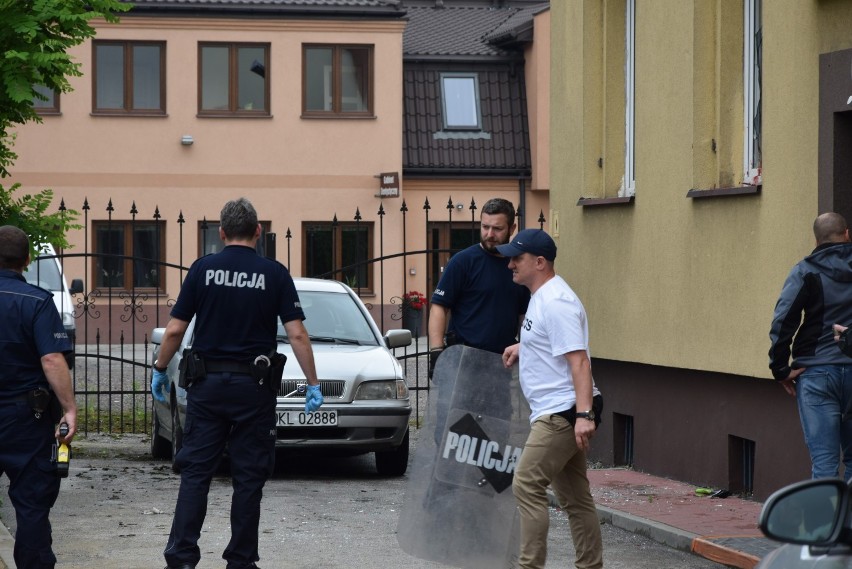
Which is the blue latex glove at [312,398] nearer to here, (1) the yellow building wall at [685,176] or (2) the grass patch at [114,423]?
(1) the yellow building wall at [685,176]

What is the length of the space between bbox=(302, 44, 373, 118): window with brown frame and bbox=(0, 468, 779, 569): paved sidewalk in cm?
2117

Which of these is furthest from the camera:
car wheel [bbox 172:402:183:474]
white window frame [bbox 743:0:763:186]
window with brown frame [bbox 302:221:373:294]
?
window with brown frame [bbox 302:221:373:294]

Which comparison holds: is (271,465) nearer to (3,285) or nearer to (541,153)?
(3,285)

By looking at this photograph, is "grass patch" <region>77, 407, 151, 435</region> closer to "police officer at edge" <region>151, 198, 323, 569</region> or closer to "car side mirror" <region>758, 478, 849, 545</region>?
"police officer at edge" <region>151, 198, 323, 569</region>

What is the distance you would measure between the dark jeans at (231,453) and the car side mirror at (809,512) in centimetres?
452

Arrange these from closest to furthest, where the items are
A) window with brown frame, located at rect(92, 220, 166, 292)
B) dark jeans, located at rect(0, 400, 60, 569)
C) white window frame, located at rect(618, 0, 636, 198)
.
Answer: dark jeans, located at rect(0, 400, 60, 569) < white window frame, located at rect(618, 0, 636, 198) < window with brown frame, located at rect(92, 220, 166, 292)

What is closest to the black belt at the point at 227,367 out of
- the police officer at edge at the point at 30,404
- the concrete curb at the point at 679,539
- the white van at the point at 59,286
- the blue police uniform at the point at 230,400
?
the blue police uniform at the point at 230,400

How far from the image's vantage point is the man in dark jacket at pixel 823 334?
8.14 meters

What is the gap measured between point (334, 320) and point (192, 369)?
553 centimetres

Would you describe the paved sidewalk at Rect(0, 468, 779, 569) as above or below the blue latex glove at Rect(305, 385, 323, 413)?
below

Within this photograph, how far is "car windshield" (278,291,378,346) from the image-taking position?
42.1ft

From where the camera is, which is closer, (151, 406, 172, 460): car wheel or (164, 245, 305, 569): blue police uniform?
(164, 245, 305, 569): blue police uniform

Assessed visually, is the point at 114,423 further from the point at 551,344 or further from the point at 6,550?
Answer: the point at 551,344

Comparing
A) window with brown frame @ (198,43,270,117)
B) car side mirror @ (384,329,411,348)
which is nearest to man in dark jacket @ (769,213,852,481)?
car side mirror @ (384,329,411,348)
